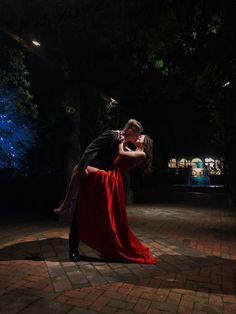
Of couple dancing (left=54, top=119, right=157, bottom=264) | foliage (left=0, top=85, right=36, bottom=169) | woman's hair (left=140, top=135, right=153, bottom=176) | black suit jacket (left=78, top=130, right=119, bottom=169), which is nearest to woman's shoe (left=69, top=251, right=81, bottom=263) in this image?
couple dancing (left=54, top=119, right=157, bottom=264)

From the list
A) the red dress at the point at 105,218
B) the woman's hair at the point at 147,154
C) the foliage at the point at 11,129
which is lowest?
the red dress at the point at 105,218

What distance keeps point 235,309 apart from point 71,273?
2186 mm

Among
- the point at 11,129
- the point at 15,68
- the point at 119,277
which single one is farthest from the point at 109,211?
the point at 15,68

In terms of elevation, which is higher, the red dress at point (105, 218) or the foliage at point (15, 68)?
the foliage at point (15, 68)

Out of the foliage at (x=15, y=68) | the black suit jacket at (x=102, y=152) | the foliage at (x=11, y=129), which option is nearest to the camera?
the black suit jacket at (x=102, y=152)

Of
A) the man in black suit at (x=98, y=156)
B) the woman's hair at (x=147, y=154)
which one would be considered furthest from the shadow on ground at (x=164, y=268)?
the woman's hair at (x=147, y=154)

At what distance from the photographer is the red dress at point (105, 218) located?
5648mm

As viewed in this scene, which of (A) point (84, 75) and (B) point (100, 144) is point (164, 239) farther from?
(A) point (84, 75)

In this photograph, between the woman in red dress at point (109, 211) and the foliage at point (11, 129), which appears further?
the foliage at point (11, 129)

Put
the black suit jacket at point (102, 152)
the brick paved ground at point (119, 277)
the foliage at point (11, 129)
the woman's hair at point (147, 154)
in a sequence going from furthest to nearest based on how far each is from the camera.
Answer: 1. the foliage at point (11, 129)
2. the woman's hair at point (147, 154)
3. the black suit jacket at point (102, 152)
4. the brick paved ground at point (119, 277)

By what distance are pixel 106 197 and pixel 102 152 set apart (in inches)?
28.7

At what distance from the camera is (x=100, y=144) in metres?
5.68

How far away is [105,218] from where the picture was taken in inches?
221

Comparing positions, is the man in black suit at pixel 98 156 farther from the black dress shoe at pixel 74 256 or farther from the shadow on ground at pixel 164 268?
the shadow on ground at pixel 164 268
